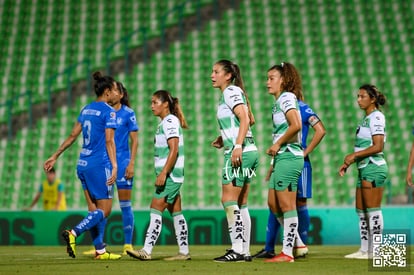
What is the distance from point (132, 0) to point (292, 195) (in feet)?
47.8

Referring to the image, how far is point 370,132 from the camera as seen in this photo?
9547 millimetres

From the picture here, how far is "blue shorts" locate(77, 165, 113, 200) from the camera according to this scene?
9.20m

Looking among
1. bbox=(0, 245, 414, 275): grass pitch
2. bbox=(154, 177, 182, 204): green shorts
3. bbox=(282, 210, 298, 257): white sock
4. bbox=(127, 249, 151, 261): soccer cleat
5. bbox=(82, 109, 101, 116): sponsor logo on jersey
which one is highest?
bbox=(82, 109, 101, 116): sponsor logo on jersey

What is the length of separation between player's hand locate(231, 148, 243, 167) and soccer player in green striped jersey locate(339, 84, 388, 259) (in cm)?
180

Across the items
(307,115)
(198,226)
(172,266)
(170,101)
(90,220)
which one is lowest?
(172,266)

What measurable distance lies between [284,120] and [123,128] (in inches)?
104

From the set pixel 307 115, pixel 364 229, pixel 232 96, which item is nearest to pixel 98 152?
pixel 232 96

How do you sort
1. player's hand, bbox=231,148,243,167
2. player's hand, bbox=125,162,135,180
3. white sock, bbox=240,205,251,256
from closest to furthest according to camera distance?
1. player's hand, bbox=231,148,243,167
2. white sock, bbox=240,205,251,256
3. player's hand, bbox=125,162,135,180

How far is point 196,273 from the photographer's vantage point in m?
7.30

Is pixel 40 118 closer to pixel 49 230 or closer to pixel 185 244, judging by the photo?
pixel 49 230

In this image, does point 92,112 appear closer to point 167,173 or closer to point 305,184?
point 167,173

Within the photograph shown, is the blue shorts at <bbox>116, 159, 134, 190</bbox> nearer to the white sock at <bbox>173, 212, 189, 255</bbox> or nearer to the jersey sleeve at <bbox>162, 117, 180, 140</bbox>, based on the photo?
the white sock at <bbox>173, 212, 189, 255</bbox>

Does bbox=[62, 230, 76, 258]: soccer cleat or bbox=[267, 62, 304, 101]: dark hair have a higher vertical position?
bbox=[267, 62, 304, 101]: dark hair

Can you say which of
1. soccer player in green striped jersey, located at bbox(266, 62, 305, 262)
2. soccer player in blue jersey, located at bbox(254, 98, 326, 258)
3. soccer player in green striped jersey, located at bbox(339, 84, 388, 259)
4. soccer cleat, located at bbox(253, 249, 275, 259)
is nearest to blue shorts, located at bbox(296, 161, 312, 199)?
soccer player in blue jersey, located at bbox(254, 98, 326, 258)
